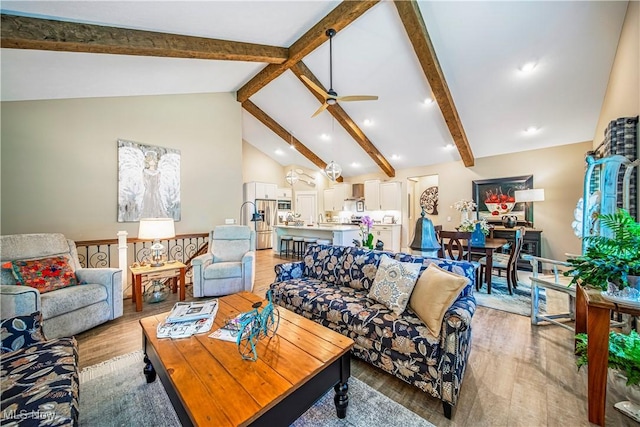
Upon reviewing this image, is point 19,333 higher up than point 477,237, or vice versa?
point 477,237

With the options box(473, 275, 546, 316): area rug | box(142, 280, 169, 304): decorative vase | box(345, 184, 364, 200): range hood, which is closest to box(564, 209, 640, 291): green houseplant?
box(473, 275, 546, 316): area rug

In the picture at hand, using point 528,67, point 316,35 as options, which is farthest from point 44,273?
point 528,67

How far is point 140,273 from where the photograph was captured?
125 inches

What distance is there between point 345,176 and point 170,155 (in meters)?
6.00

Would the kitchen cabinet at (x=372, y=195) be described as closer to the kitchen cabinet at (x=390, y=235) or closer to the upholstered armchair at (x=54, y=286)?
the kitchen cabinet at (x=390, y=235)

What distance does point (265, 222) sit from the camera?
8.60m

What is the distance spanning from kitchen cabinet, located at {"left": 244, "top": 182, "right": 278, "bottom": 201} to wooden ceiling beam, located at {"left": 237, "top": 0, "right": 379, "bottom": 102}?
12.1 feet

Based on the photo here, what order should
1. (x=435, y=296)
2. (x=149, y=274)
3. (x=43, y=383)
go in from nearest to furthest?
(x=43, y=383)
(x=435, y=296)
(x=149, y=274)

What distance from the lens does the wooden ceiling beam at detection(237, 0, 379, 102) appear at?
10.2 feet

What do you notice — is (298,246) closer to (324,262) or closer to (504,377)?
(324,262)

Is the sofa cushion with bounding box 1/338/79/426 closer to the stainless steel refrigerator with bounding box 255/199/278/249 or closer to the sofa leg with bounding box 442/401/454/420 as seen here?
the sofa leg with bounding box 442/401/454/420

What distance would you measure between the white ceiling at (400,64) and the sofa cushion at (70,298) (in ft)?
8.06

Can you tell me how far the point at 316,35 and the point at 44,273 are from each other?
14.7ft

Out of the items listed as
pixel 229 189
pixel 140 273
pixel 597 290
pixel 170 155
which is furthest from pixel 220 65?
pixel 597 290
